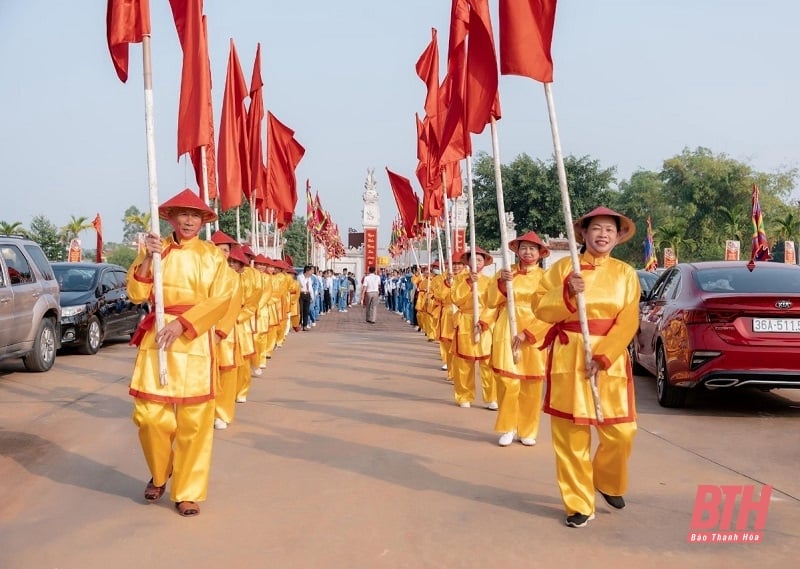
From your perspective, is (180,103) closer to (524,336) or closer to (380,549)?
(524,336)

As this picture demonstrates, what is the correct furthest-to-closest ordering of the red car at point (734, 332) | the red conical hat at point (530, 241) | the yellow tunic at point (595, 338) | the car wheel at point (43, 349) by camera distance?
1. the car wheel at point (43, 349)
2. the red car at point (734, 332)
3. the red conical hat at point (530, 241)
4. the yellow tunic at point (595, 338)

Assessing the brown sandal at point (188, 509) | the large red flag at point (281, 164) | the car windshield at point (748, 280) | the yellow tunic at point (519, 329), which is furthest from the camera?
the large red flag at point (281, 164)

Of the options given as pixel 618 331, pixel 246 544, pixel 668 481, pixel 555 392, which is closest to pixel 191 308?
pixel 246 544

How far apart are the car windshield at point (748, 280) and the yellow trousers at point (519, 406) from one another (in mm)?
2299

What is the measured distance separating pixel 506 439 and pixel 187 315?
2.95 metres

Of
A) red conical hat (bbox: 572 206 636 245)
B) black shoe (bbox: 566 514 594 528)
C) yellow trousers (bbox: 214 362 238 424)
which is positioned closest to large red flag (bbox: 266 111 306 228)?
yellow trousers (bbox: 214 362 238 424)

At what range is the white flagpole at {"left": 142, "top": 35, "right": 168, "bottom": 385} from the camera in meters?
4.53

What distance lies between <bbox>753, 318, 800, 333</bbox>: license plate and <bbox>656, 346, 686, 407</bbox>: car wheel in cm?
105

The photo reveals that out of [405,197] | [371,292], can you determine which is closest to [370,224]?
[371,292]

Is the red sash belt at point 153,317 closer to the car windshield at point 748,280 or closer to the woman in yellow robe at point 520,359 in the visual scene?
the woman in yellow robe at point 520,359

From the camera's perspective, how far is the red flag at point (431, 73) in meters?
11.1

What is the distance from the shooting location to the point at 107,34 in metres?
5.58

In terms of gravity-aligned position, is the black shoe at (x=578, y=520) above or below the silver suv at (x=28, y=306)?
below

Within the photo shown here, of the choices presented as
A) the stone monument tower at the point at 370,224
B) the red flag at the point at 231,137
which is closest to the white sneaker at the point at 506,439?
the red flag at the point at 231,137
